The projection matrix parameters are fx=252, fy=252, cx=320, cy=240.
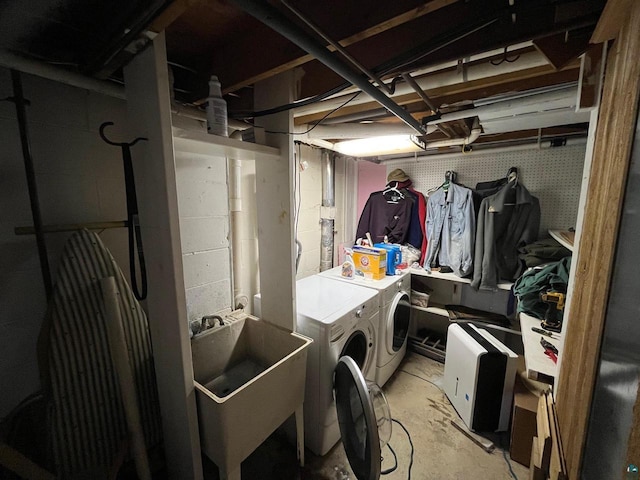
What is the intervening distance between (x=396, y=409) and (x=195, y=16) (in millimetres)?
2501

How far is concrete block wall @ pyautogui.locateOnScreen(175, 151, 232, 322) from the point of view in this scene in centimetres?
142

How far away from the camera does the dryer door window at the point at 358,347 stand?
1.62 metres

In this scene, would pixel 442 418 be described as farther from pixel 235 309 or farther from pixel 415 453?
pixel 235 309

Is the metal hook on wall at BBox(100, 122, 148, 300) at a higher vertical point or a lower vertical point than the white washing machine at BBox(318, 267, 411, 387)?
higher

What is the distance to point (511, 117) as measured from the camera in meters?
1.42

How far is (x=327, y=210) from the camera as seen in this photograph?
2.53 metres

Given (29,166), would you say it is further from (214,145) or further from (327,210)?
(327,210)

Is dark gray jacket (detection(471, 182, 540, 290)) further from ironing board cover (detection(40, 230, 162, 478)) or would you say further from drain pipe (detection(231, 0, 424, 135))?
ironing board cover (detection(40, 230, 162, 478))

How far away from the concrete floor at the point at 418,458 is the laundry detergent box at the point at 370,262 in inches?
39.9

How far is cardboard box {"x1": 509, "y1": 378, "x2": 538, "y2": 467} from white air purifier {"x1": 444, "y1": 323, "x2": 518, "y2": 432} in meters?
0.13

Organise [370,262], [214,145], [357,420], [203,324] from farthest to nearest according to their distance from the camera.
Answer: [370,262] → [203,324] → [357,420] → [214,145]

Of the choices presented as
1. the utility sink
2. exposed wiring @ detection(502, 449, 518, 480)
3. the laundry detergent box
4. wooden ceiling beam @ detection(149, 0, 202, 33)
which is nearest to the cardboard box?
exposed wiring @ detection(502, 449, 518, 480)

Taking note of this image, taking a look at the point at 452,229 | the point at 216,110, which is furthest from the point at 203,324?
the point at 452,229

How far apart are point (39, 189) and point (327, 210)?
76.4 inches
